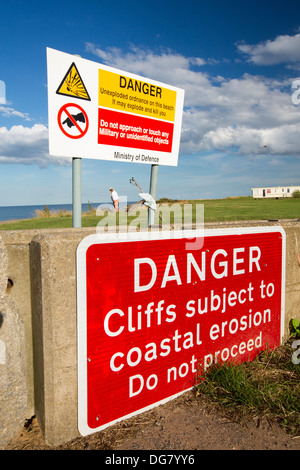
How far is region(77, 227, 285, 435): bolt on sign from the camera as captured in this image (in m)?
2.10

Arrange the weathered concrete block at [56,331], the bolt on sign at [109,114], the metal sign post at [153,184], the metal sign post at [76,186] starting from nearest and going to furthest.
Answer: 1. the weathered concrete block at [56,331]
2. the bolt on sign at [109,114]
3. the metal sign post at [76,186]
4. the metal sign post at [153,184]

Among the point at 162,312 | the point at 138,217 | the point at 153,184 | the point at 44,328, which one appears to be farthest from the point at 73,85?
the point at 138,217

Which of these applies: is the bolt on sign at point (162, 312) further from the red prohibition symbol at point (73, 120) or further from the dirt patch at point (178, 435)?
the red prohibition symbol at point (73, 120)

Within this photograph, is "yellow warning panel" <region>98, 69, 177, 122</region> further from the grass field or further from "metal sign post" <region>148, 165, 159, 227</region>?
the grass field

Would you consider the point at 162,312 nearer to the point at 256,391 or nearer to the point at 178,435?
the point at 178,435

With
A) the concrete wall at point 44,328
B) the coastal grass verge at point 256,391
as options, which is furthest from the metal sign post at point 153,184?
the concrete wall at point 44,328

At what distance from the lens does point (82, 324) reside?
205 centimetres

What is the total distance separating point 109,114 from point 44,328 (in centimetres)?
319

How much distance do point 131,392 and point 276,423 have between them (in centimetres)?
101

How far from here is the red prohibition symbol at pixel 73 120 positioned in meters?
3.91

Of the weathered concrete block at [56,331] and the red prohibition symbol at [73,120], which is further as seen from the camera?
the red prohibition symbol at [73,120]

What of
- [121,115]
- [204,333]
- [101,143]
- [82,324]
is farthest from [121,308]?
[121,115]

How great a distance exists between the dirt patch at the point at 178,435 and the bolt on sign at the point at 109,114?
292cm
